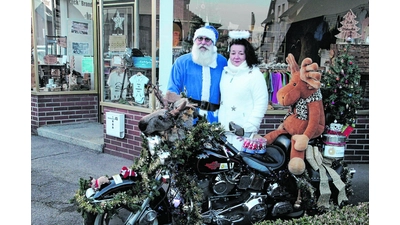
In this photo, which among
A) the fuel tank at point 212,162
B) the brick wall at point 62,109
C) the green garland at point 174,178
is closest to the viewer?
the green garland at point 174,178

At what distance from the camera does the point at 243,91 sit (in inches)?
145

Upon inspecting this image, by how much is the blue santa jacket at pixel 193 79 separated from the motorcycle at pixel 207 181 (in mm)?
774

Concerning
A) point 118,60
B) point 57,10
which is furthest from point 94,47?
point 118,60

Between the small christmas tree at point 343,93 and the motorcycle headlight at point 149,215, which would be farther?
the small christmas tree at point 343,93

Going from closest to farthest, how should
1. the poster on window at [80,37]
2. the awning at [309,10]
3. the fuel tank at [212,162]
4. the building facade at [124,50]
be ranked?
the fuel tank at [212,162] → the building facade at [124,50] → the awning at [309,10] → the poster on window at [80,37]

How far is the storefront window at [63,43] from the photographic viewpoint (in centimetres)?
736

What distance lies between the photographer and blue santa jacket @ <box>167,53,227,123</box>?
4.05m

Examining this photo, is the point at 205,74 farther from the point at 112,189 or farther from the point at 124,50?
the point at 124,50

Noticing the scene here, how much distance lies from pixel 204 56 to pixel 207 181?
1484mm

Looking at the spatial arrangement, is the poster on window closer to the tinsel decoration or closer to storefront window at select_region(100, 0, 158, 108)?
storefront window at select_region(100, 0, 158, 108)

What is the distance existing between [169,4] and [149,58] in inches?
35.5

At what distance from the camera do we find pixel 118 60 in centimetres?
619

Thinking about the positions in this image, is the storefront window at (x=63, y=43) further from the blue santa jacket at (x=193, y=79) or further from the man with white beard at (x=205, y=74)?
the man with white beard at (x=205, y=74)

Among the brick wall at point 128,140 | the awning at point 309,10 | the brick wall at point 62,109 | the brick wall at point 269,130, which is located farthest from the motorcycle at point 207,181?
the brick wall at point 62,109
